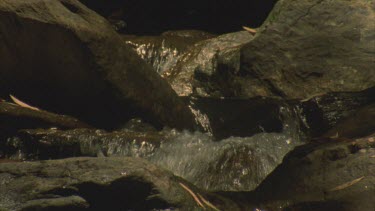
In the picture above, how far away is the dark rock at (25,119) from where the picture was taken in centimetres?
557

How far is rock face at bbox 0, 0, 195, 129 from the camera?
5559 millimetres

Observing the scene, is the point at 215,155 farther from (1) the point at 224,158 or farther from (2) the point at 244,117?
(2) the point at 244,117

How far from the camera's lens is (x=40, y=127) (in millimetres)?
5664

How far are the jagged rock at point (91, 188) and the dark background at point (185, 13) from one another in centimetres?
634

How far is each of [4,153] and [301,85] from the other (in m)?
2.75

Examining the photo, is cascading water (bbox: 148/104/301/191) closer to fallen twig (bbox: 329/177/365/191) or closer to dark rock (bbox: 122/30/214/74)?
fallen twig (bbox: 329/177/365/191)

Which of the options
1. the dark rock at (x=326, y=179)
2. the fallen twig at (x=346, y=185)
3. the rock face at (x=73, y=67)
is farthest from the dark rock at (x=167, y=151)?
the fallen twig at (x=346, y=185)

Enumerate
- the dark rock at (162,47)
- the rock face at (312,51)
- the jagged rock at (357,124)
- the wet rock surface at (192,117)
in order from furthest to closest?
the dark rock at (162,47) → the rock face at (312,51) → the jagged rock at (357,124) → the wet rock surface at (192,117)

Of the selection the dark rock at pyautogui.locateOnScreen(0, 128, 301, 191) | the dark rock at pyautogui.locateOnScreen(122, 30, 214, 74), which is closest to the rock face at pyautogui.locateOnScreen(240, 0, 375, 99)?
the dark rock at pyautogui.locateOnScreen(0, 128, 301, 191)

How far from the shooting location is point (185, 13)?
407 inches

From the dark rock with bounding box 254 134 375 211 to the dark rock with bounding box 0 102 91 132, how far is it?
6.20ft

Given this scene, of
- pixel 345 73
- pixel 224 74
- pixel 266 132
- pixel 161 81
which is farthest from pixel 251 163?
pixel 224 74

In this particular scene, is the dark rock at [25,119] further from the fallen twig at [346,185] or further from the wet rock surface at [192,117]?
the fallen twig at [346,185]

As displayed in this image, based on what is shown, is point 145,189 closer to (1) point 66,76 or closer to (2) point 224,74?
(1) point 66,76
